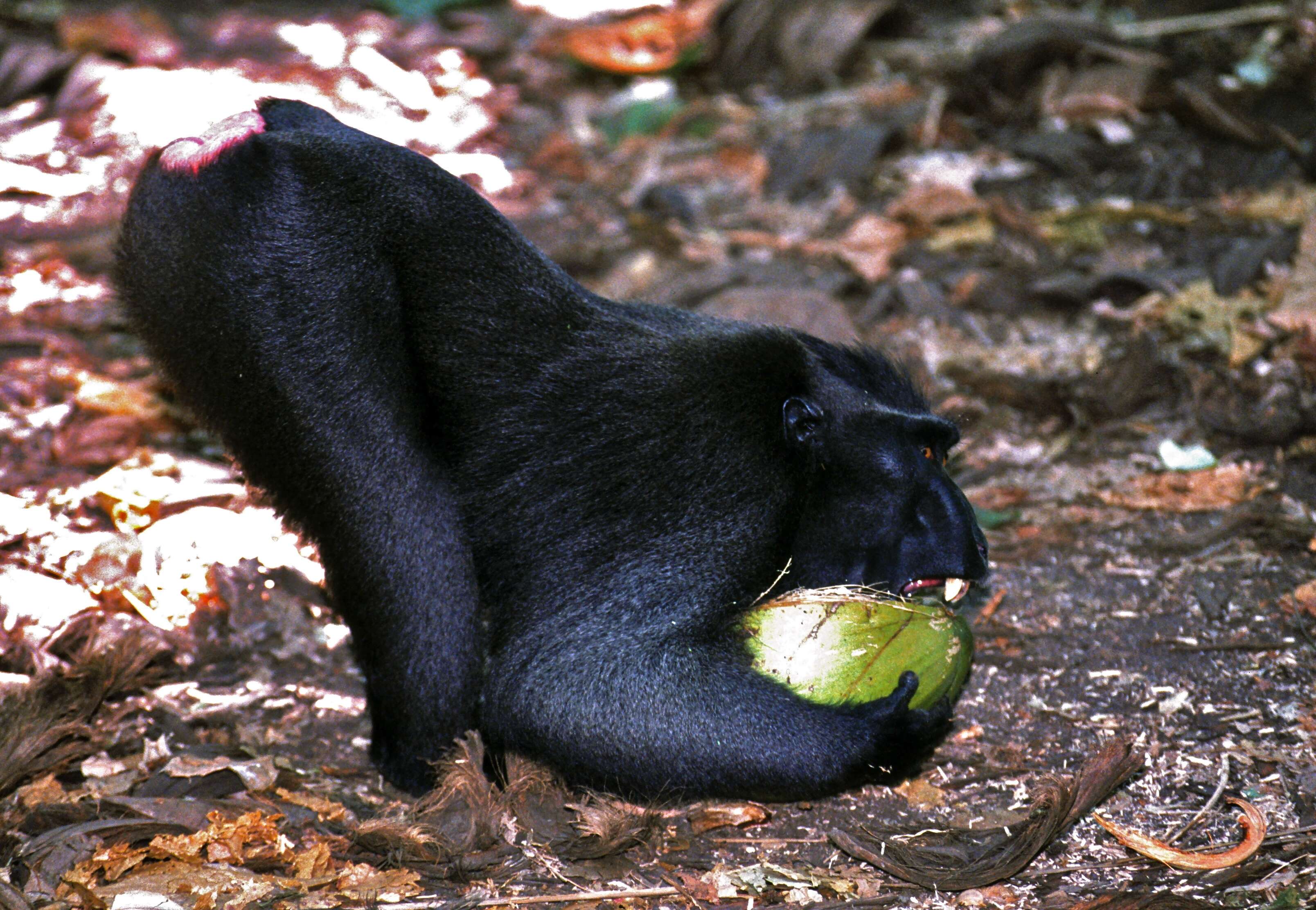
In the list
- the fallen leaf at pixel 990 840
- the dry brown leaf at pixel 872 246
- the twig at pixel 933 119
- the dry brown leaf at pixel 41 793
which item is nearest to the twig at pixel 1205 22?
the twig at pixel 933 119

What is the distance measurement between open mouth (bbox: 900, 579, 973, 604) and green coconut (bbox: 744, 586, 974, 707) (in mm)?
206

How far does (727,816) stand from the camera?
383cm

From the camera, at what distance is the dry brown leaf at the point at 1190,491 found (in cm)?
523

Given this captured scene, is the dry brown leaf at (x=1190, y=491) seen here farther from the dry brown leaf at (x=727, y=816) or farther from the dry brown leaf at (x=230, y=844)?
the dry brown leaf at (x=230, y=844)

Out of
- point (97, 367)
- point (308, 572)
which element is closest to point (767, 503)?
point (308, 572)

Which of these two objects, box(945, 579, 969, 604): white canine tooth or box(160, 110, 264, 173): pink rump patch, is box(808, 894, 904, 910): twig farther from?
box(160, 110, 264, 173): pink rump patch

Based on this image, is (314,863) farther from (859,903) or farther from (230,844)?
(859,903)

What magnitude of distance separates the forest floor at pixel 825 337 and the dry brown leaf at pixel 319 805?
0.04 ft

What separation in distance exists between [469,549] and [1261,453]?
3.62 metres

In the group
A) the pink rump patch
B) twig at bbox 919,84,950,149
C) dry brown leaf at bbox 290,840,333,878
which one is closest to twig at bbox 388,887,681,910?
dry brown leaf at bbox 290,840,333,878

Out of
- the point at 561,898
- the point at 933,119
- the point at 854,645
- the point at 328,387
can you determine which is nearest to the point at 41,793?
the point at 328,387

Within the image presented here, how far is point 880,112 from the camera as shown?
8984 mm

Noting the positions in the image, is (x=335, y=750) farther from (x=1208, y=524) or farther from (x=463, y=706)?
(x=1208, y=524)

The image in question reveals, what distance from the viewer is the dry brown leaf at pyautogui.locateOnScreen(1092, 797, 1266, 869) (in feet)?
10.9
